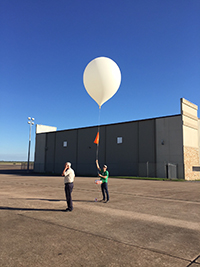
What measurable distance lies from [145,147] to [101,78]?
2267 centimetres

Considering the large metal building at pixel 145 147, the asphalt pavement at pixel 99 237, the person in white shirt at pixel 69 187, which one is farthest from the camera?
the large metal building at pixel 145 147

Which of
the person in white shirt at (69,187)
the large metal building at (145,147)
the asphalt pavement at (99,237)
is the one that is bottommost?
the asphalt pavement at (99,237)

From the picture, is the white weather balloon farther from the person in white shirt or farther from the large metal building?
the large metal building

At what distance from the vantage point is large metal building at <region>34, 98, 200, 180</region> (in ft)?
99.2

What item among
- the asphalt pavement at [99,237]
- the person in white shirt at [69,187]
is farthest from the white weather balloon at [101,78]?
the asphalt pavement at [99,237]

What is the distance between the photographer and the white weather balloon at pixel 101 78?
39.4ft

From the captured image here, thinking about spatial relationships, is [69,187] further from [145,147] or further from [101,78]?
[145,147]

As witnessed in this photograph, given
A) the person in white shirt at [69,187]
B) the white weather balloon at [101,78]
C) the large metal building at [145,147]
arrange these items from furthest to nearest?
1. the large metal building at [145,147]
2. the white weather balloon at [101,78]
3. the person in white shirt at [69,187]

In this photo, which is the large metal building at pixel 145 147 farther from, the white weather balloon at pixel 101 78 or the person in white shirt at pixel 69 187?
the person in white shirt at pixel 69 187

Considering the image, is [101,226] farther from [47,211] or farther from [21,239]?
[47,211]

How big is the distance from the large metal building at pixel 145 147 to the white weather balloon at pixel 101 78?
20170 mm

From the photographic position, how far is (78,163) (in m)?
40.2

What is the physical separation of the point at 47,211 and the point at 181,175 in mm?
25124

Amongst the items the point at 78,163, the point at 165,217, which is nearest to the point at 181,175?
the point at 78,163
